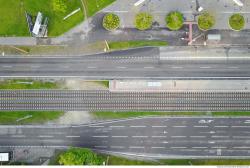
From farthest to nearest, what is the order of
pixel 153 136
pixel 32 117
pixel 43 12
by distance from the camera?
pixel 43 12 < pixel 32 117 < pixel 153 136

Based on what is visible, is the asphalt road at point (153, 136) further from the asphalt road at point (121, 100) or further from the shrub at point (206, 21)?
the shrub at point (206, 21)

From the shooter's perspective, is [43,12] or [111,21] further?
[43,12]

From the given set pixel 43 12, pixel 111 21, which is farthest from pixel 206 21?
pixel 43 12

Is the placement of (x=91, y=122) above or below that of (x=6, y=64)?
below

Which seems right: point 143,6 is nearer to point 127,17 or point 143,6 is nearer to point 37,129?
point 127,17

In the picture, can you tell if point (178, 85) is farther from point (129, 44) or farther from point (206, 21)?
point (206, 21)

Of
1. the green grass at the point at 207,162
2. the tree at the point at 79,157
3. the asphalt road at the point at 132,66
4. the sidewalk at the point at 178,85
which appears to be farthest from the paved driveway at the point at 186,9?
the green grass at the point at 207,162

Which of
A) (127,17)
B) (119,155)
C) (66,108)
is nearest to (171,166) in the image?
(119,155)
